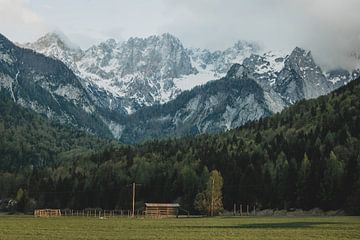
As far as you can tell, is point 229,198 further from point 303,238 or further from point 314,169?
point 303,238

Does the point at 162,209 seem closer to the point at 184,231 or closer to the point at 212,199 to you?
the point at 212,199

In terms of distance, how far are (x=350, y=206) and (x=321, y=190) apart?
1010 inches

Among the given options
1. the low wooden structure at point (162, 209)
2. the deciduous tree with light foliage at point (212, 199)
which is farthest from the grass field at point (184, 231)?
the low wooden structure at point (162, 209)

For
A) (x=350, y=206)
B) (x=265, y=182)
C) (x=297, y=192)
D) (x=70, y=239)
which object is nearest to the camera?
(x=70, y=239)

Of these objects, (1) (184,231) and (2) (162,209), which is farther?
(2) (162,209)

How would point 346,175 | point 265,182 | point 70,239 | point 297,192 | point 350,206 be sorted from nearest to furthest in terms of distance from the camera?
1. point 70,239
2. point 350,206
3. point 346,175
4. point 297,192
5. point 265,182

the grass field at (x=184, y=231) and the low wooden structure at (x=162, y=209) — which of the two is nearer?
the grass field at (x=184, y=231)

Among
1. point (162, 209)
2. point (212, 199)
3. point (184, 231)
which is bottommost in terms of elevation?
point (184, 231)

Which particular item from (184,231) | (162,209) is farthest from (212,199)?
(184,231)

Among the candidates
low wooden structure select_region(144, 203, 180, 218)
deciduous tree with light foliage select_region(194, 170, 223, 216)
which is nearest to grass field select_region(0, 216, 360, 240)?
deciduous tree with light foliage select_region(194, 170, 223, 216)

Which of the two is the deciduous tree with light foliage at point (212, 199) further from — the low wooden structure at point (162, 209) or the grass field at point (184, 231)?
the grass field at point (184, 231)

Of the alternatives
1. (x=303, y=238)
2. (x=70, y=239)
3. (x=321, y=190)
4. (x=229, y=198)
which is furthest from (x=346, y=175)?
(x=70, y=239)

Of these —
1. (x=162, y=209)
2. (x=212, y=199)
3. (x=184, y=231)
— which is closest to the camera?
(x=184, y=231)

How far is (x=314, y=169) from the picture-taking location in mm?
179750
